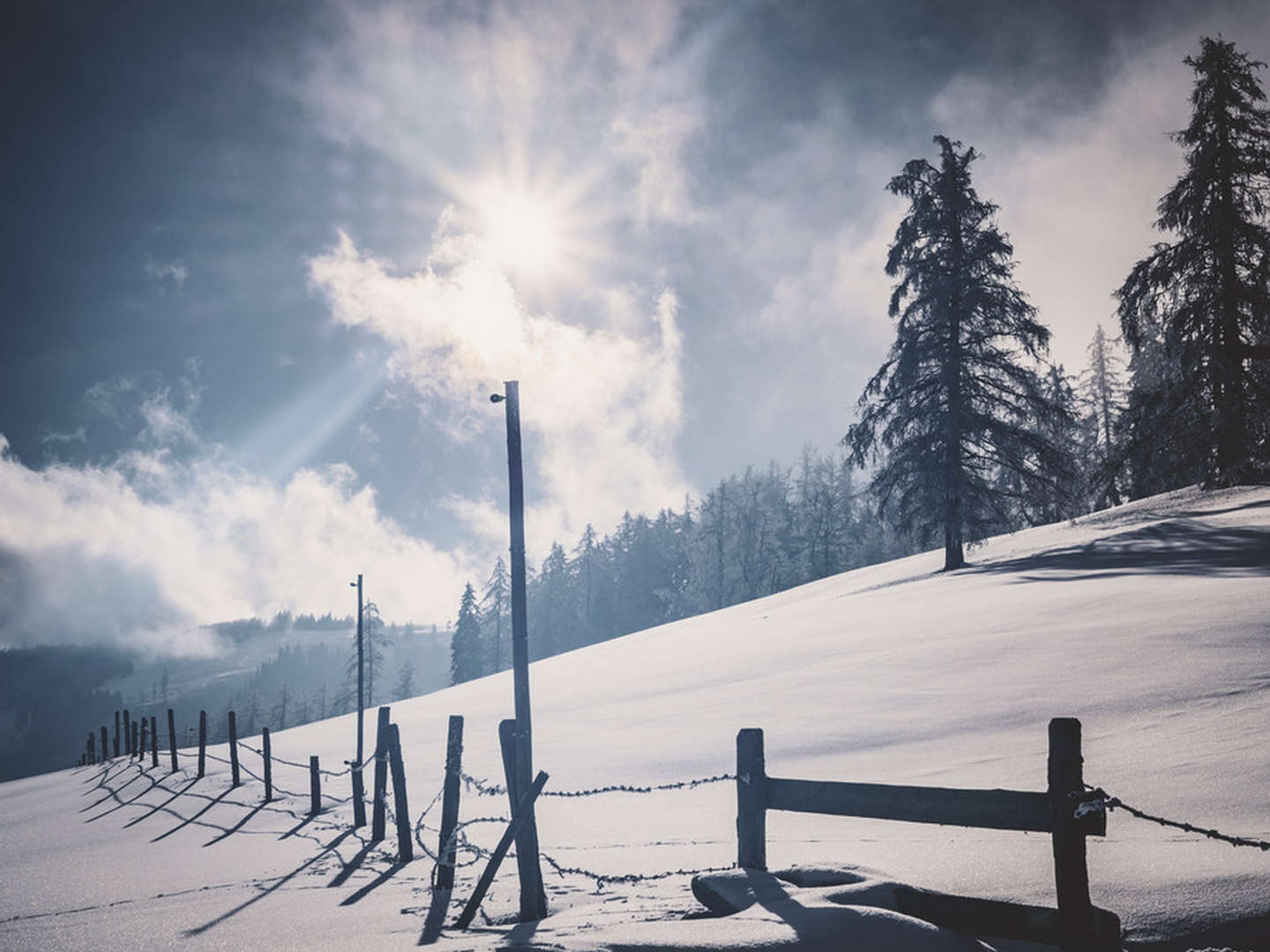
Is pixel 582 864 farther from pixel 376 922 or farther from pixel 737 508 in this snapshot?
pixel 737 508

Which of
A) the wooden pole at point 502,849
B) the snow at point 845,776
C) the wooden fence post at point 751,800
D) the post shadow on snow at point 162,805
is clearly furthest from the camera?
the post shadow on snow at point 162,805

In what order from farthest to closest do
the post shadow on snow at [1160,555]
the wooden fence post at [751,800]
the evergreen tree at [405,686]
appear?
1. the evergreen tree at [405,686]
2. the post shadow on snow at [1160,555]
3. the wooden fence post at [751,800]

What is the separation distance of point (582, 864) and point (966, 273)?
21.1 meters

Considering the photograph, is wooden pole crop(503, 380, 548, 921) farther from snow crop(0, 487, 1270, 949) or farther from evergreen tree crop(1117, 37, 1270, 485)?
evergreen tree crop(1117, 37, 1270, 485)

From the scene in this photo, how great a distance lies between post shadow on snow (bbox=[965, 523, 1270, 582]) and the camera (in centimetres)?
1330

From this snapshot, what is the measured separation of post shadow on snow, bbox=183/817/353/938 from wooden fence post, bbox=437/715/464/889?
1967mm

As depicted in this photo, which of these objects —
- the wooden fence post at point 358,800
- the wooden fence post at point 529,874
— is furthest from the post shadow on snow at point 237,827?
the wooden fence post at point 529,874

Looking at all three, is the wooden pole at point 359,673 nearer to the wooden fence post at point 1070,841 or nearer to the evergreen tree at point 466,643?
the wooden fence post at point 1070,841

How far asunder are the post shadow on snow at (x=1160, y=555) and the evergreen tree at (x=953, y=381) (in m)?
2.73

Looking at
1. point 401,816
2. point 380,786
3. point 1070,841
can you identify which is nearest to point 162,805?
point 380,786

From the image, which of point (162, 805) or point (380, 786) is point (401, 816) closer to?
point (380, 786)

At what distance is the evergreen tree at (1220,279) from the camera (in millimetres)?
17375

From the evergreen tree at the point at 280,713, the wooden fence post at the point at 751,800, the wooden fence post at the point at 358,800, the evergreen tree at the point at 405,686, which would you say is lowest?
the evergreen tree at the point at 280,713

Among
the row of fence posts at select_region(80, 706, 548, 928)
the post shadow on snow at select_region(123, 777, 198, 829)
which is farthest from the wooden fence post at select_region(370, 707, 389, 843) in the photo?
the post shadow on snow at select_region(123, 777, 198, 829)
